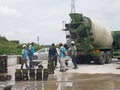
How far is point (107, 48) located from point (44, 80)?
50.3 feet

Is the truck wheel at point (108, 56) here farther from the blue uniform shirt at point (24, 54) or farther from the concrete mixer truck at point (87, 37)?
the blue uniform shirt at point (24, 54)

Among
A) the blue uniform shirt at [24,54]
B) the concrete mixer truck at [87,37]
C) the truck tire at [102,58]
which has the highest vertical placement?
the concrete mixer truck at [87,37]

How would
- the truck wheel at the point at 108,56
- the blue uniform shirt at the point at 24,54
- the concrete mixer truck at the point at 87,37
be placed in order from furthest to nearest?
the truck wheel at the point at 108,56 → the concrete mixer truck at the point at 87,37 → the blue uniform shirt at the point at 24,54

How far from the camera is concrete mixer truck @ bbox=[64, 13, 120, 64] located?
93.5 feet

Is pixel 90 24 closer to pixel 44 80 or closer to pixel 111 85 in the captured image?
pixel 44 80

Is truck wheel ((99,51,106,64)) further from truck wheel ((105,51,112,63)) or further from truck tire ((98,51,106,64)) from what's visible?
truck wheel ((105,51,112,63))

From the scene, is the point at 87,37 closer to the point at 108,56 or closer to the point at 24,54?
the point at 108,56

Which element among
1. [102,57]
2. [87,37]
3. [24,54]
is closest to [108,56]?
[102,57]

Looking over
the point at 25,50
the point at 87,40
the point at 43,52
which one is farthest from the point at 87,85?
the point at 43,52

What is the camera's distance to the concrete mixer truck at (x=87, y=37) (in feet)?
93.5

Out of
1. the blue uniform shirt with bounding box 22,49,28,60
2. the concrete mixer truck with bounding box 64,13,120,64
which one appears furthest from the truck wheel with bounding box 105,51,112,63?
the blue uniform shirt with bounding box 22,49,28,60

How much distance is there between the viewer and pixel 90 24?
28516 mm

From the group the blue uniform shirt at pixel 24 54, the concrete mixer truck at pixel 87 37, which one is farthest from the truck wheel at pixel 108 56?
the blue uniform shirt at pixel 24 54

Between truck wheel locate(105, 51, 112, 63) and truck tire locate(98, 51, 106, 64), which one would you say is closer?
truck tire locate(98, 51, 106, 64)
